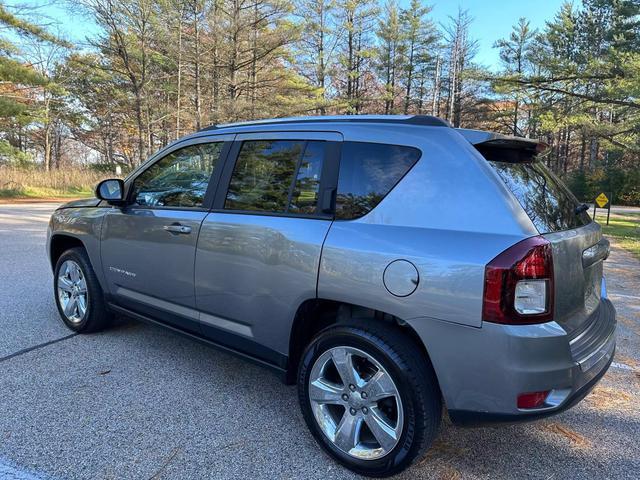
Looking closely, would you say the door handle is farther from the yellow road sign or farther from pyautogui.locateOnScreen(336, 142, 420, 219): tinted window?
the yellow road sign

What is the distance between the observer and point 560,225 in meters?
2.24

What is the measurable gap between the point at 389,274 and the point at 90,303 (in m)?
3.06

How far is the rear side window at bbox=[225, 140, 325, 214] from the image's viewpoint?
2.65 meters

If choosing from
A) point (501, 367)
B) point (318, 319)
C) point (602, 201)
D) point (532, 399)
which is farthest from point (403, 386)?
point (602, 201)

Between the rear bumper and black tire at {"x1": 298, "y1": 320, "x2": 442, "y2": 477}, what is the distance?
0.26 ft

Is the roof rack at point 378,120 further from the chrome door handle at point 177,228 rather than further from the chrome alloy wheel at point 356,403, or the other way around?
the chrome alloy wheel at point 356,403

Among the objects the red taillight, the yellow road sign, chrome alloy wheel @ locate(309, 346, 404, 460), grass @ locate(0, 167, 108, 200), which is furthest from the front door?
grass @ locate(0, 167, 108, 200)

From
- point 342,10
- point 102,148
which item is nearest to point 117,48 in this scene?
point 342,10

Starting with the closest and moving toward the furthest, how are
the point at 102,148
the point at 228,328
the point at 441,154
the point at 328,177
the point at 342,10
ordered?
the point at 441,154
the point at 328,177
the point at 228,328
the point at 342,10
the point at 102,148

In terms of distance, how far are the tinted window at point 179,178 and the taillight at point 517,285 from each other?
2054 mm

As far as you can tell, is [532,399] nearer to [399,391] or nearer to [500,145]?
[399,391]

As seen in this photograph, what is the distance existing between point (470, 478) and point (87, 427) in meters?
2.19

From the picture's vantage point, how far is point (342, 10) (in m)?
34.0

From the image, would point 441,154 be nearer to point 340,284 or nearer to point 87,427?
point 340,284
